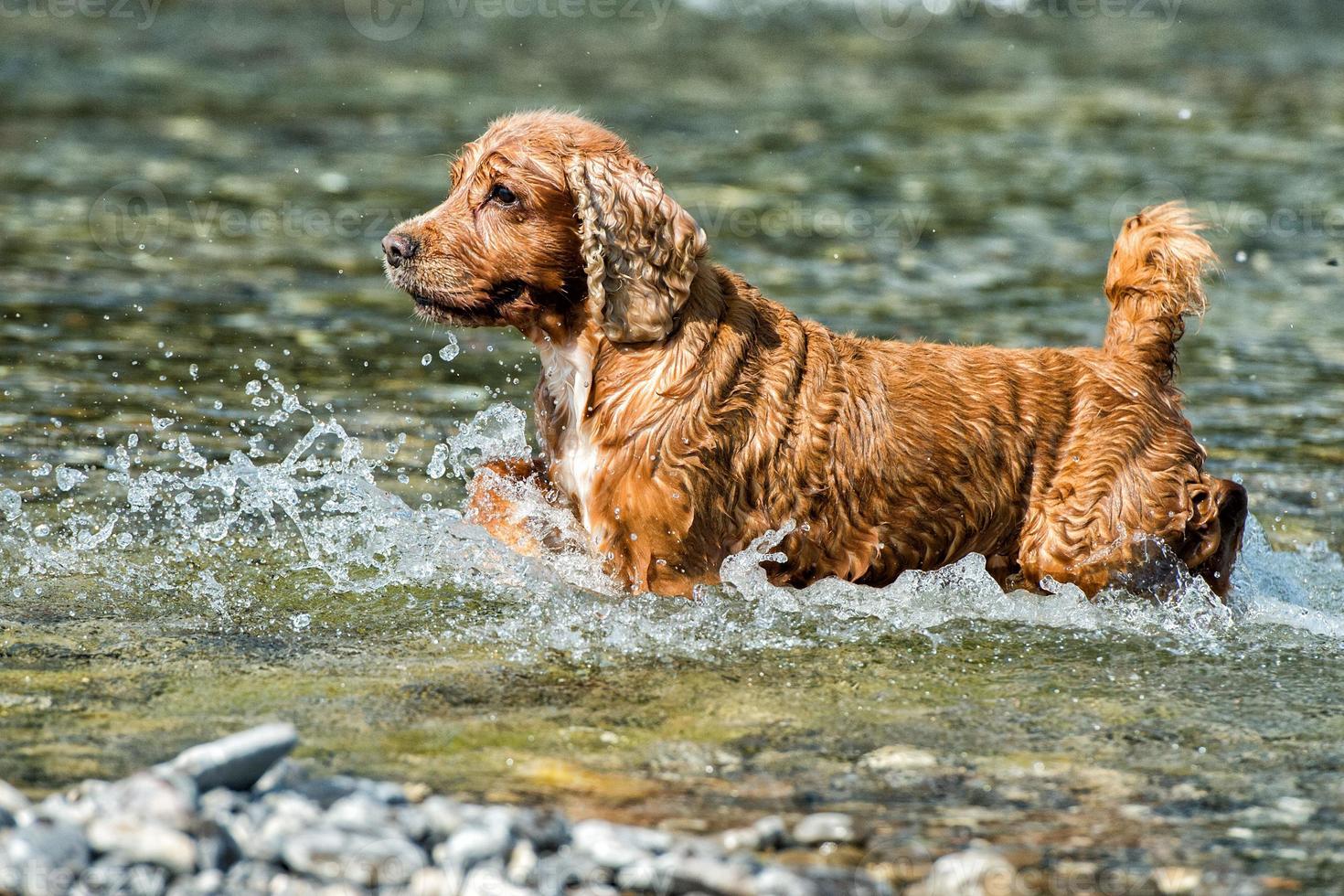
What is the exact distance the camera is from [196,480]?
736 centimetres

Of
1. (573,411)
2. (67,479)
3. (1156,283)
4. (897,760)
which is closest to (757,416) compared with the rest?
(573,411)

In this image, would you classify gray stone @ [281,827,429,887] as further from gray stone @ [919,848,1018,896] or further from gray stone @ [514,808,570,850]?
gray stone @ [919,848,1018,896]

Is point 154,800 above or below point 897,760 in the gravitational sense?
above

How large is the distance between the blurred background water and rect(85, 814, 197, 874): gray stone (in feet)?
2.33

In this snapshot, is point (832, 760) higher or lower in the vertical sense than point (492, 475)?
lower

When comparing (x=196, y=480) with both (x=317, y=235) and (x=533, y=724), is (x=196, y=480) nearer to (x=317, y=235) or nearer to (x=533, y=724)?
(x=533, y=724)

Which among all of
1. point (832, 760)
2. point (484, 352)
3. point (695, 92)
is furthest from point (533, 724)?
point (695, 92)

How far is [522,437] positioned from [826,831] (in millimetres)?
3064

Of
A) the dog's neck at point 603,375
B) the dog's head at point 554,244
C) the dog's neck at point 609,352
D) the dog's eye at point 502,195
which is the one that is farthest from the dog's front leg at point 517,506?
the dog's eye at point 502,195

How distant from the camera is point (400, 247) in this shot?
6227 millimetres

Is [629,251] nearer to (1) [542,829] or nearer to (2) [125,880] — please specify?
(1) [542,829]

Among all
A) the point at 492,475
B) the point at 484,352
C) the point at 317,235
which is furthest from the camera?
the point at 317,235

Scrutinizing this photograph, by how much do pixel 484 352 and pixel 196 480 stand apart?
3728mm

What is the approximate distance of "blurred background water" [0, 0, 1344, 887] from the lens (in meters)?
5.04
